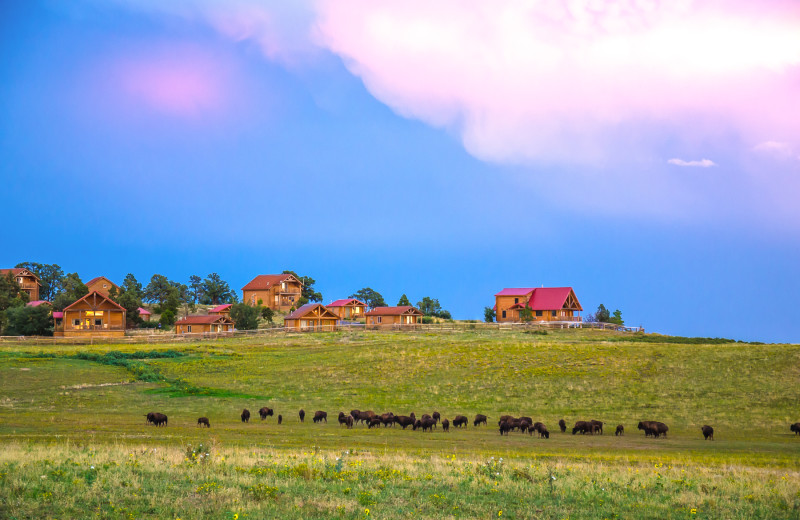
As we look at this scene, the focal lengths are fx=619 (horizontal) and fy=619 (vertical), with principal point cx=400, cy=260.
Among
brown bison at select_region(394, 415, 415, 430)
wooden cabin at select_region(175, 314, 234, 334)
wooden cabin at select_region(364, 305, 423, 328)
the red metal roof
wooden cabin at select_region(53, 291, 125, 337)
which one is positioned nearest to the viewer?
brown bison at select_region(394, 415, 415, 430)

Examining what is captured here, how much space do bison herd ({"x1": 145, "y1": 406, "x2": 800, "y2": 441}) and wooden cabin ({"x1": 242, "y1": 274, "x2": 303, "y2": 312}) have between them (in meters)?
107

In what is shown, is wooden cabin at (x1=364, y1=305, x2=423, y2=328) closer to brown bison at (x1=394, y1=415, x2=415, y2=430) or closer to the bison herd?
the bison herd

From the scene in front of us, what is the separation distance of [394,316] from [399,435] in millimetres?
81144

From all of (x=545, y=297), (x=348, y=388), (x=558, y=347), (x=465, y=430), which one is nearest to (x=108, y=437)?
(x=465, y=430)

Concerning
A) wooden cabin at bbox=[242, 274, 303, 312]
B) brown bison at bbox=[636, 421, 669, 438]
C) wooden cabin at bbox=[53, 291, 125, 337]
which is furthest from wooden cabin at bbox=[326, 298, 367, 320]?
brown bison at bbox=[636, 421, 669, 438]

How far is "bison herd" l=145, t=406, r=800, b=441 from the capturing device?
31.3 meters

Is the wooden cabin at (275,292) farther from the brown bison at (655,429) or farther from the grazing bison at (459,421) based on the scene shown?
the brown bison at (655,429)

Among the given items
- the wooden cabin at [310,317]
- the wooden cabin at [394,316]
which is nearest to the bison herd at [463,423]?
the wooden cabin at [310,317]

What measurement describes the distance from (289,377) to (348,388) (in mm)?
7008

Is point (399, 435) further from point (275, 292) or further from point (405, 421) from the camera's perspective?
point (275, 292)

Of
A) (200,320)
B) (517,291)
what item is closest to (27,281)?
(200,320)

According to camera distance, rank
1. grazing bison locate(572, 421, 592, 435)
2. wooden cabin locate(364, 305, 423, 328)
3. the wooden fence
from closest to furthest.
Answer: grazing bison locate(572, 421, 592, 435), the wooden fence, wooden cabin locate(364, 305, 423, 328)

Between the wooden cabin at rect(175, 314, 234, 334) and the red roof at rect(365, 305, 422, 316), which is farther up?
the red roof at rect(365, 305, 422, 316)

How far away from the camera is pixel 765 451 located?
89.1ft
